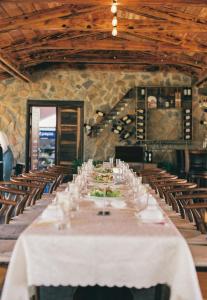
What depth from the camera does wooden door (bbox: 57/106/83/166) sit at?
12.2m

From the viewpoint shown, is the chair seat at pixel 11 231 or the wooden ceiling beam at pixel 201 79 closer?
the chair seat at pixel 11 231

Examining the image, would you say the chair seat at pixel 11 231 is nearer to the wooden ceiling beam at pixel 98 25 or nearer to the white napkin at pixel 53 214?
the white napkin at pixel 53 214

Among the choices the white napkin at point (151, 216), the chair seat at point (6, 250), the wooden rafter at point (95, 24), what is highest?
the wooden rafter at point (95, 24)

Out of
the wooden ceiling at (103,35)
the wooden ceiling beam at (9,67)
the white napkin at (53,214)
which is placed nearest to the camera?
the white napkin at (53,214)

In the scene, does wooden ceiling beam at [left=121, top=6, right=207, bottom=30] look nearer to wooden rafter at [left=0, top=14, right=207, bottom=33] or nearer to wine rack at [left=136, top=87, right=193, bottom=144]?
wooden rafter at [left=0, top=14, right=207, bottom=33]

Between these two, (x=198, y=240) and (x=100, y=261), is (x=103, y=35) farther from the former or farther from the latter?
(x=100, y=261)

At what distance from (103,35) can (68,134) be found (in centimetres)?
395

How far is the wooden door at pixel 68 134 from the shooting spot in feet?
40.1

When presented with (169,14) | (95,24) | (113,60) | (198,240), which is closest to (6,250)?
(198,240)

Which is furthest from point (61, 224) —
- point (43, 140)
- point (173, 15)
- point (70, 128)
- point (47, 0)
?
point (43, 140)

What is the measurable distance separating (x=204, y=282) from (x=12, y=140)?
9.81m

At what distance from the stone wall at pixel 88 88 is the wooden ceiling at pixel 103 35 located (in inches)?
12.9

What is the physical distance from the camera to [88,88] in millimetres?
12055

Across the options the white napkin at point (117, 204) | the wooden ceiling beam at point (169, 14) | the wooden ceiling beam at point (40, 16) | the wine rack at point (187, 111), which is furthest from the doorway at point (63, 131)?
the white napkin at point (117, 204)
